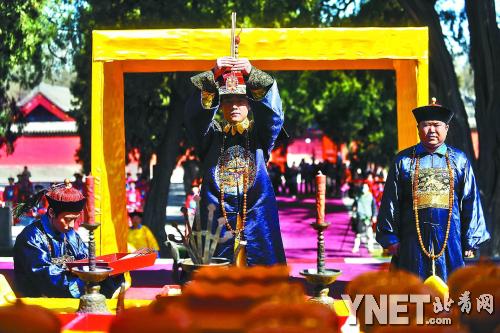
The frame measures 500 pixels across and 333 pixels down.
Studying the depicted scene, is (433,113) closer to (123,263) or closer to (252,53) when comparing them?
(123,263)

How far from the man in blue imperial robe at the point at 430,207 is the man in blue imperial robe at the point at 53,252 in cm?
188

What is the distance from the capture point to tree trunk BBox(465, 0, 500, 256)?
10814 mm

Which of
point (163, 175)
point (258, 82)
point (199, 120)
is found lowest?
point (163, 175)

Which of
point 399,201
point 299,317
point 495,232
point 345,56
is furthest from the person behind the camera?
point 495,232

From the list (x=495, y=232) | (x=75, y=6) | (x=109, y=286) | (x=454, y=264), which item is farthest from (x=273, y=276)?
(x=75, y=6)

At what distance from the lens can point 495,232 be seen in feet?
36.4

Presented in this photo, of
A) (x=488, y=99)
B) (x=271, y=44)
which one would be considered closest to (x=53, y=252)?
(x=271, y=44)

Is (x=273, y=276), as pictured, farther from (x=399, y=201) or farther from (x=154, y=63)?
(x=154, y=63)

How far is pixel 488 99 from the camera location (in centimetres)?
1098

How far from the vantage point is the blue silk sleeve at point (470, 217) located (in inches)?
209

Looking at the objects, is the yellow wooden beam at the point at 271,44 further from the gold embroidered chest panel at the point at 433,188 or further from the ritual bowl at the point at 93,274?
the ritual bowl at the point at 93,274

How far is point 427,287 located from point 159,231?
13.2 metres

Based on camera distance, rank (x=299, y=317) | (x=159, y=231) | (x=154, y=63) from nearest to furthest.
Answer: (x=299, y=317)
(x=154, y=63)
(x=159, y=231)

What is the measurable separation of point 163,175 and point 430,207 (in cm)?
974
